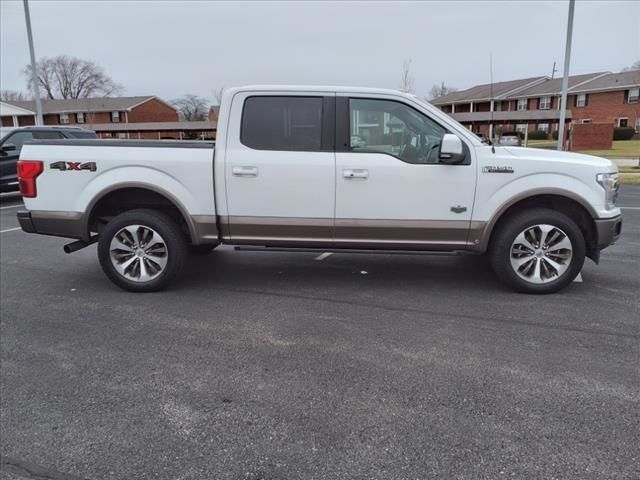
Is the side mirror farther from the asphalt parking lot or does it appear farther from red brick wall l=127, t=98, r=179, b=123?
red brick wall l=127, t=98, r=179, b=123

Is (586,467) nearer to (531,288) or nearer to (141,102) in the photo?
(531,288)

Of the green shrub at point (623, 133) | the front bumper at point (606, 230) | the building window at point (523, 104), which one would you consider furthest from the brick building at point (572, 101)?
the front bumper at point (606, 230)

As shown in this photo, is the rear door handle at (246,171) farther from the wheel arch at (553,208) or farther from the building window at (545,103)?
the building window at (545,103)

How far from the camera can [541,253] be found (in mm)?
5062

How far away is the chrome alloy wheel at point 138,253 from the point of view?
5246 mm

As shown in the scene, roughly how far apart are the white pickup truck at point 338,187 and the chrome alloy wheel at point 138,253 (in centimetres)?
1

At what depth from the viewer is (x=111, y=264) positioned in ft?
17.4

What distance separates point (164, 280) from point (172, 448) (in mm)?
2816

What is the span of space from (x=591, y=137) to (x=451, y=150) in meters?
36.3

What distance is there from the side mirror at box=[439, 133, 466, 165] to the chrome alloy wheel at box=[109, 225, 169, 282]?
2957 mm

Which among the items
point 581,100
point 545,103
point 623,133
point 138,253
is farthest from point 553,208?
point 581,100

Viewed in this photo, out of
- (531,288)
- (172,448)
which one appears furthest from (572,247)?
(172,448)

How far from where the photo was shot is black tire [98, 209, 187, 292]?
17.1 feet

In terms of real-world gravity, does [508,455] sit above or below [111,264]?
below
